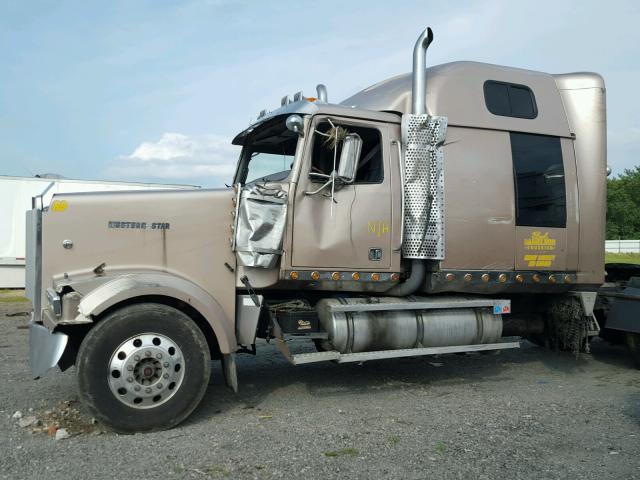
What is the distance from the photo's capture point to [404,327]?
571 centimetres

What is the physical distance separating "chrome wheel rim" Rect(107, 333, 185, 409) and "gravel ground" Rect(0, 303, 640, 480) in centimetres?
31

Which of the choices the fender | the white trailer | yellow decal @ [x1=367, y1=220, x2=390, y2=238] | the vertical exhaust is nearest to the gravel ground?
the fender

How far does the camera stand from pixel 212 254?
526 cm

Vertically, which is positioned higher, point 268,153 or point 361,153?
point 268,153

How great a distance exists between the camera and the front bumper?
14.9 feet

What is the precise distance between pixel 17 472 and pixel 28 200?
490 inches

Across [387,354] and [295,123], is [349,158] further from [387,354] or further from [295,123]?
[387,354]

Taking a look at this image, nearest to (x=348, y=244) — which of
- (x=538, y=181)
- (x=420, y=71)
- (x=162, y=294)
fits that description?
(x=162, y=294)

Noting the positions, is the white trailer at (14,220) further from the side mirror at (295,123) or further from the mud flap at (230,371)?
the mud flap at (230,371)

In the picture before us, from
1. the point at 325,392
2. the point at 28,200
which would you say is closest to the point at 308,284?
the point at 325,392

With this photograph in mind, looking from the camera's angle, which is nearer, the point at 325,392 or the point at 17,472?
the point at 17,472

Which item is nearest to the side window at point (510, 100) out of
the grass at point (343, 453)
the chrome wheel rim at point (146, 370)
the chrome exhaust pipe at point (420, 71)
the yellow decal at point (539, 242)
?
the chrome exhaust pipe at point (420, 71)

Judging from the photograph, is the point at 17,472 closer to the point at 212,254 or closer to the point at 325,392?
the point at 212,254

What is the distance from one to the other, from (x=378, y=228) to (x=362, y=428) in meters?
1.94
